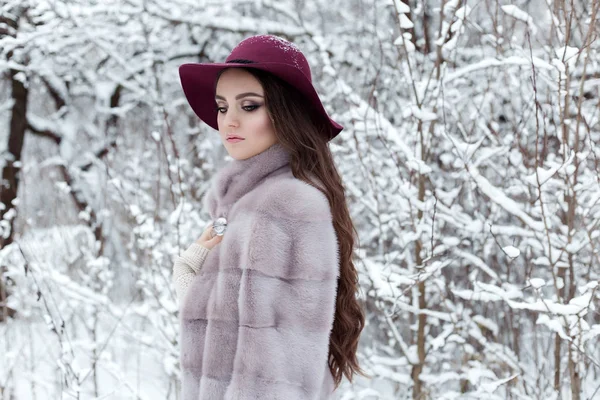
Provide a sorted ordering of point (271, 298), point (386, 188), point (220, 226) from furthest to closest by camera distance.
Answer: point (386, 188) < point (220, 226) < point (271, 298)

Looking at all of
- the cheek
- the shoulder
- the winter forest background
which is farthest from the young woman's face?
the winter forest background

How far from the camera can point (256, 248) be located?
159cm

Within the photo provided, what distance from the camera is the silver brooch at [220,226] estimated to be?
5.85 feet

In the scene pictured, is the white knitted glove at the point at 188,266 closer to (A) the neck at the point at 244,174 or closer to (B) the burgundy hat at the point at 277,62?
(A) the neck at the point at 244,174

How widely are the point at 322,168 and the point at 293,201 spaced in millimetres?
195

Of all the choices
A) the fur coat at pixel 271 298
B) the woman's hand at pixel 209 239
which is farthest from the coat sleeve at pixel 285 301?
the woman's hand at pixel 209 239

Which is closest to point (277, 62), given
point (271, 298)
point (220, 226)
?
point (220, 226)

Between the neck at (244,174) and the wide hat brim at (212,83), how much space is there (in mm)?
181

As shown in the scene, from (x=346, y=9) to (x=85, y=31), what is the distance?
2.43 m

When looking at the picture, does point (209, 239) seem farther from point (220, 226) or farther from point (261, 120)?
point (261, 120)

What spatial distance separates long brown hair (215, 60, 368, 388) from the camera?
5.70ft

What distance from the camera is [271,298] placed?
5.14 feet

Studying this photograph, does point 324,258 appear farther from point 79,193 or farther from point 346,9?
point 79,193

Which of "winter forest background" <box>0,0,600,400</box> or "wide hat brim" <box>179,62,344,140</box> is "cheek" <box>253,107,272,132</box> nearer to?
"wide hat brim" <box>179,62,344,140</box>
